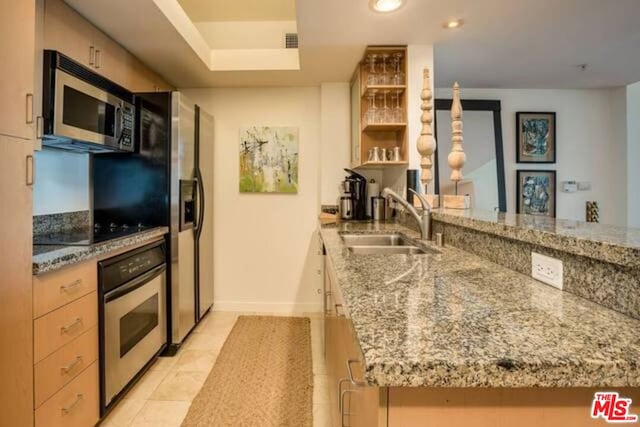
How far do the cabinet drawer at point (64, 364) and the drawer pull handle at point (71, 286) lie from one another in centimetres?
23

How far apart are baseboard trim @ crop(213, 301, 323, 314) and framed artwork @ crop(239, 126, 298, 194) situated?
1.15m

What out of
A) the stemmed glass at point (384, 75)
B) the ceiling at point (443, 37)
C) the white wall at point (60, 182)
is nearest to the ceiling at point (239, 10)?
the ceiling at point (443, 37)

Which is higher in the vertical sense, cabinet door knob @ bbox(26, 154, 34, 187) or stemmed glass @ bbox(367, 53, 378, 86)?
stemmed glass @ bbox(367, 53, 378, 86)

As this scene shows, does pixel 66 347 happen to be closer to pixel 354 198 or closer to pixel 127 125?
pixel 127 125

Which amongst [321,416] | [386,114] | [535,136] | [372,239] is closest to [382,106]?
[386,114]

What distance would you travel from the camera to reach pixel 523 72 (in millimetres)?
3197

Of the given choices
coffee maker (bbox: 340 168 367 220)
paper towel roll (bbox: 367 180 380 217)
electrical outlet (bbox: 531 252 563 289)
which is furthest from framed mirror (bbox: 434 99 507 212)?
electrical outlet (bbox: 531 252 563 289)

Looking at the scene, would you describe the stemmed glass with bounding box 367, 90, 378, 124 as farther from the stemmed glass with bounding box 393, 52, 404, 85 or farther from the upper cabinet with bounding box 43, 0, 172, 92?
the upper cabinet with bounding box 43, 0, 172, 92

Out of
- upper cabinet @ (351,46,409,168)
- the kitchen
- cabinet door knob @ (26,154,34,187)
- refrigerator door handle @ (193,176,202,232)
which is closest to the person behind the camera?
the kitchen

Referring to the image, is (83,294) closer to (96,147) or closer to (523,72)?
(96,147)

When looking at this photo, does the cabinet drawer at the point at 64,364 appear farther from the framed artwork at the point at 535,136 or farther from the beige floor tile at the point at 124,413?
the framed artwork at the point at 535,136

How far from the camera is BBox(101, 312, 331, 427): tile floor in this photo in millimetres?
1811

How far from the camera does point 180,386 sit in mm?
2102

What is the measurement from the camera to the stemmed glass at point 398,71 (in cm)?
264
